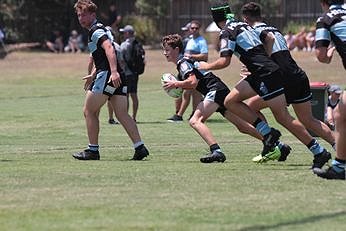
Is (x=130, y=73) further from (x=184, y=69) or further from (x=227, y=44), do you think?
(x=227, y=44)

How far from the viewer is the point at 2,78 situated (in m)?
42.3

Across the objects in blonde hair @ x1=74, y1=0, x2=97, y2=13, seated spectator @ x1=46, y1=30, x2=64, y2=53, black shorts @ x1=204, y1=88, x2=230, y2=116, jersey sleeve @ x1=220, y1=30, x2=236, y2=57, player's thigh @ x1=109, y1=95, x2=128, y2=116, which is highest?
blonde hair @ x1=74, y1=0, x2=97, y2=13

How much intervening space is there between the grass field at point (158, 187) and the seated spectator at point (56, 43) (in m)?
35.9

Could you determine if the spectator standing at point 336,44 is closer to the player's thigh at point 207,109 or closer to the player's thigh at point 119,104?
the player's thigh at point 207,109

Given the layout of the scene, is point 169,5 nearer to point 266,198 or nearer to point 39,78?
point 39,78

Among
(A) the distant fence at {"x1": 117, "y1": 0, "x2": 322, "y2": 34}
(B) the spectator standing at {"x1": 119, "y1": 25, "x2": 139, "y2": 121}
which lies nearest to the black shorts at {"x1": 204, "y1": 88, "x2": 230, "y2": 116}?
(B) the spectator standing at {"x1": 119, "y1": 25, "x2": 139, "y2": 121}

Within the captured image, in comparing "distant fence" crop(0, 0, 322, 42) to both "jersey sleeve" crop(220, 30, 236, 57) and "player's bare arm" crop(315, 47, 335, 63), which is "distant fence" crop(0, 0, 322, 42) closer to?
"jersey sleeve" crop(220, 30, 236, 57)

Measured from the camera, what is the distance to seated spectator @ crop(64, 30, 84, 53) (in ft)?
186

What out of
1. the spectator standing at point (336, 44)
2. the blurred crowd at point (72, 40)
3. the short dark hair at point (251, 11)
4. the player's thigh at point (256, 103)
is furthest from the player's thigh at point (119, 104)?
the blurred crowd at point (72, 40)

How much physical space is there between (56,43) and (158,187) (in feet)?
156

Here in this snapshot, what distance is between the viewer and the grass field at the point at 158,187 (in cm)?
870

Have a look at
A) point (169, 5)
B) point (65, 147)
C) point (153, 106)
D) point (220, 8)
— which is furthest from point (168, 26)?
point (220, 8)

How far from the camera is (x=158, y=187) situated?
10.8 m

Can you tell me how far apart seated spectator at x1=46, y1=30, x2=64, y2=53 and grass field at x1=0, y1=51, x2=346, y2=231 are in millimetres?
35900
